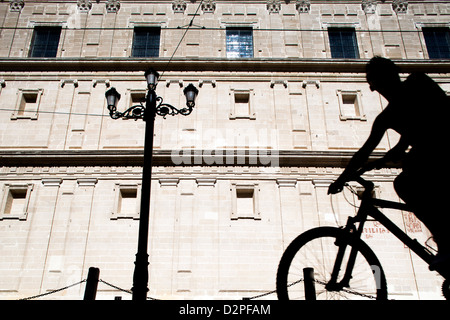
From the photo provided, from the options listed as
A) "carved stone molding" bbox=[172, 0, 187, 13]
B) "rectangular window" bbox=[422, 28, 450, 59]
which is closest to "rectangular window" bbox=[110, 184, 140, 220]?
"carved stone molding" bbox=[172, 0, 187, 13]

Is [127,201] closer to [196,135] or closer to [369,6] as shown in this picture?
[196,135]

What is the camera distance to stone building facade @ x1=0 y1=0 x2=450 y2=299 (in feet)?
48.3

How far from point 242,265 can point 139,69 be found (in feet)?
34.0

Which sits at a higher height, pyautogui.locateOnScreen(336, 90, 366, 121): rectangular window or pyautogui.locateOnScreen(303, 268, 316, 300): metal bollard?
pyautogui.locateOnScreen(336, 90, 366, 121): rectangular window

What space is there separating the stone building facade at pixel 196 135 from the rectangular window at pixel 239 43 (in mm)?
78

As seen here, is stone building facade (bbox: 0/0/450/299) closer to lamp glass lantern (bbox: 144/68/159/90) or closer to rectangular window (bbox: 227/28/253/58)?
rectangular window (bbox: 227/28/253/58)

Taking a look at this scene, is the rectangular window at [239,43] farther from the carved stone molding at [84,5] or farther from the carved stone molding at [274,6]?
the carved stone molding at [84,5]

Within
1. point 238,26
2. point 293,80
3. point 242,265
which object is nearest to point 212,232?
point 242,265

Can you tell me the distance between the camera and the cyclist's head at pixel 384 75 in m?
4.10

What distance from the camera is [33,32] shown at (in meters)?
20.0

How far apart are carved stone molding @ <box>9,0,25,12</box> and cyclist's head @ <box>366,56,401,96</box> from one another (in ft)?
70.3

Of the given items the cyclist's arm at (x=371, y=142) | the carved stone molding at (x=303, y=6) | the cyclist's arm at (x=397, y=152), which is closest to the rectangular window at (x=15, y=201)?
the cyclist's arm at (x=371, y=142)
